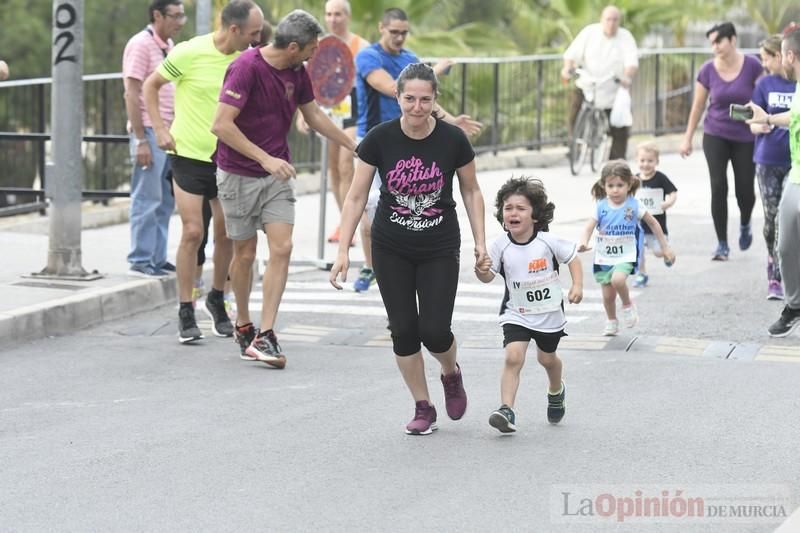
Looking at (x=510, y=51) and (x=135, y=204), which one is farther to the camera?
(x=510, y=51)

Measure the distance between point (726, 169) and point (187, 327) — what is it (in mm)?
5232

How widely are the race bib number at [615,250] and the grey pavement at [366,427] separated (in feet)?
1.53

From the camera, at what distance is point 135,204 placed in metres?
12.0

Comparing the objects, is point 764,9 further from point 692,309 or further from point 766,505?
point 766,505

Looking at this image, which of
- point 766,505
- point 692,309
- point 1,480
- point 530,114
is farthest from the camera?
point 530,114

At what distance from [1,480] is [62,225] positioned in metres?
5.18

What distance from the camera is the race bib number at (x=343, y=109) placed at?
13.5 metres

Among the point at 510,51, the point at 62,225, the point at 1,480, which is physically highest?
the point at 510,51

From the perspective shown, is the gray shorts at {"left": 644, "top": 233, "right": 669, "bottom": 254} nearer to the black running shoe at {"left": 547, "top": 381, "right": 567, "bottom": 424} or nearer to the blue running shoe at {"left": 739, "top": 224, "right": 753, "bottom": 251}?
the blue running shoe at {"left": 739, "top": 224, "right": 753, "bottom": 251}

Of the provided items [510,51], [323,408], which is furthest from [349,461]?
[510,51]

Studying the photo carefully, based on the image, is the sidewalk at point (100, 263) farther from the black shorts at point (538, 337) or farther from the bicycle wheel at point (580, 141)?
the black shorts at point (538, 337)

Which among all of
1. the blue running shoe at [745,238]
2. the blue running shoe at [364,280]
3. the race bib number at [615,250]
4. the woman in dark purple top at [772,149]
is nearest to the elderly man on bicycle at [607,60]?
the blue running shoe at [745,238]

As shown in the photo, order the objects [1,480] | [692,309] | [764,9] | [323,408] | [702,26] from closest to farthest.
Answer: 1. [1,480]
2. [323,408]
3. [692,309]
4. [764,9]
5. [702,26]

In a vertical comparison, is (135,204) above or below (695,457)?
above
